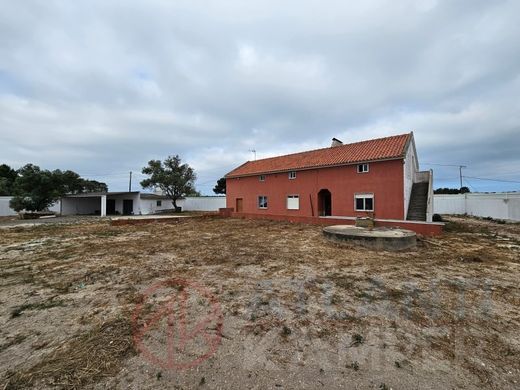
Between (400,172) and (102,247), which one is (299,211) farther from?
(102,247)

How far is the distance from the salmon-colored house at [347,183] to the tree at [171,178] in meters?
13.7

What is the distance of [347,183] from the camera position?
18.0m

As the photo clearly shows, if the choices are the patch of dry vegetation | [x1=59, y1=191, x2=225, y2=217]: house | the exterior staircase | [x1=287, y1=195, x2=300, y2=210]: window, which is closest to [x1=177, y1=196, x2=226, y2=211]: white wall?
[x1=59, y1=191, x2=225, y2=217]: house

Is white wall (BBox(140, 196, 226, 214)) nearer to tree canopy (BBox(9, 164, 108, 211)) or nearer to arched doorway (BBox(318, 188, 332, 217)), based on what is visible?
tree canopy (BBox(9, 164, 108, 211))

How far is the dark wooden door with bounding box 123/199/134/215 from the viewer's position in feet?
114

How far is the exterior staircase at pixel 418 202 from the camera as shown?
15.2m

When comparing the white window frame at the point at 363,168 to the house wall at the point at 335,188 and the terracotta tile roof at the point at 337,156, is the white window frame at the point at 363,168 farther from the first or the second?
the terracotta tile roof at the point at 337,156

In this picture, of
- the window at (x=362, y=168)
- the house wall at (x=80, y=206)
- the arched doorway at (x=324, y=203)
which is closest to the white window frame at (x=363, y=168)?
the window at (x=362, y=168)

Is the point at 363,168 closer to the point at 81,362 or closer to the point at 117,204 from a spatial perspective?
the point at 81,362

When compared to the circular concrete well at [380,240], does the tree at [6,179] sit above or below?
above

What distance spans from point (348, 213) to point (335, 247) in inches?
325

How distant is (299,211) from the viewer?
20.8 metres

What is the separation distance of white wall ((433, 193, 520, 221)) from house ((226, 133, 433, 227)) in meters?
7.18

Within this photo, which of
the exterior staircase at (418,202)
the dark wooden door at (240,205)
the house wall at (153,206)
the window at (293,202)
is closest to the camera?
the exterior staircase at (418,202)
